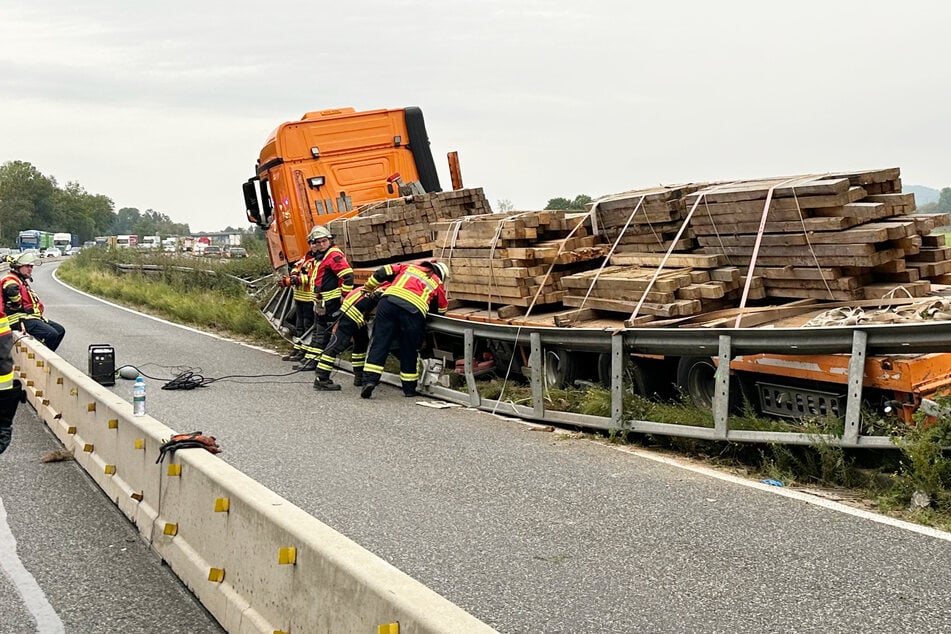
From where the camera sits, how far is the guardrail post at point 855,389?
6.79 metres

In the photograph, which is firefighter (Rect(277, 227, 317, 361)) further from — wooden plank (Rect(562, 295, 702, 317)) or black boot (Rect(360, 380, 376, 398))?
wooden plank (Rect(562, 295, 702, 317))

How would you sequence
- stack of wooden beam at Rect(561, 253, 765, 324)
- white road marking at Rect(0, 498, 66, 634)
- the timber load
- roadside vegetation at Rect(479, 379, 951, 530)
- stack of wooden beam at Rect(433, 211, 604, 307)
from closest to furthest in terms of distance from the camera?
white road marking at Rect(0, 498, 66, 634) → roadside vegetation at Rect(479, 379, 951, 530) → the timber load → stack of wooden beam at Rect(561, 253, 765, 324) → stack of wooden beam at Rect(433, 211, 604, 307)

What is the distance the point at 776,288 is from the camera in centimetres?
901

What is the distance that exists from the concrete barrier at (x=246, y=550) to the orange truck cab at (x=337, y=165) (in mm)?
8447

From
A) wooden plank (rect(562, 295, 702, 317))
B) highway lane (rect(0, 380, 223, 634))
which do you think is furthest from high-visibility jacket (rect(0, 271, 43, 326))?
wooden plank (rect(562, 295, 702, 317))

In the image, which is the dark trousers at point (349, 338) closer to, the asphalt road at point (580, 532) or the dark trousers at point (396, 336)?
the dark trousers at point (396, 336)

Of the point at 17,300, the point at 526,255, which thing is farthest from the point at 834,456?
the point at 17,300

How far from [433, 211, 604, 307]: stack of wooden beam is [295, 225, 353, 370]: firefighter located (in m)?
2.29

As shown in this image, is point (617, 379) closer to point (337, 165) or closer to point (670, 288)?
point (670, 288)

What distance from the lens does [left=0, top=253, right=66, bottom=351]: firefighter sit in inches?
527

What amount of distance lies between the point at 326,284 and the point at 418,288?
232 centimetres

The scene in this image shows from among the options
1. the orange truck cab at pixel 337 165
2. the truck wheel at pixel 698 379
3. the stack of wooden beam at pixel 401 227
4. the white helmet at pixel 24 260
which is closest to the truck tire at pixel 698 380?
the truck wheel at pixel 698 379

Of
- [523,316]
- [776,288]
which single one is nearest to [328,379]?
[523,316]

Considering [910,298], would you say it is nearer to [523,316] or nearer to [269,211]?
[523,316]
